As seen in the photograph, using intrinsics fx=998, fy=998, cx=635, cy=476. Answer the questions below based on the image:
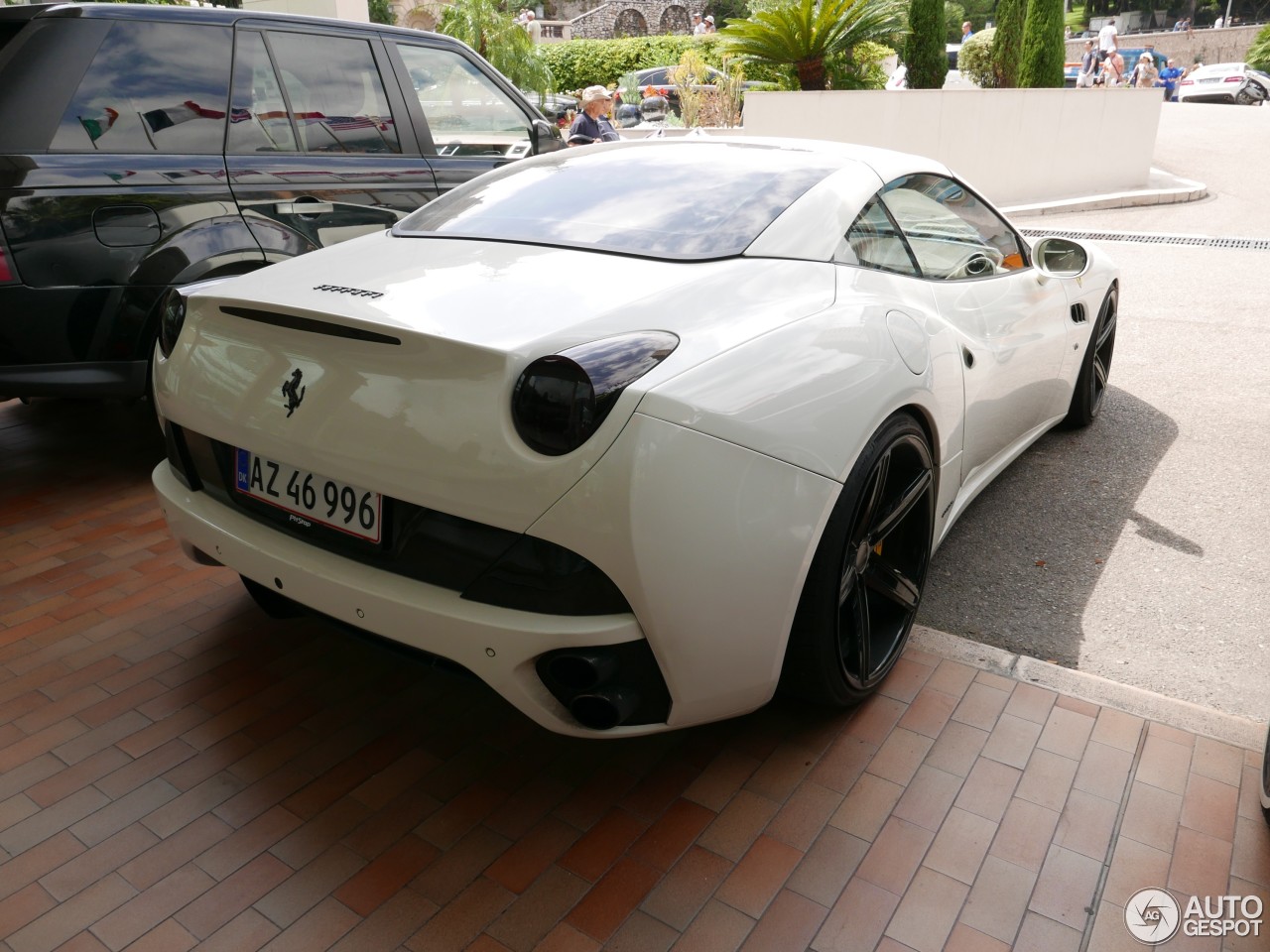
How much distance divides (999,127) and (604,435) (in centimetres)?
1303

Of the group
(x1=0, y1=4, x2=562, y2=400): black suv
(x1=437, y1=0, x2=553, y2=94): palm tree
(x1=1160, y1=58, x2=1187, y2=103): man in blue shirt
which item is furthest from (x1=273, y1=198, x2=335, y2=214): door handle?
(x1=1160, y1=58, x2=1187, y2=103): man in blue shirt

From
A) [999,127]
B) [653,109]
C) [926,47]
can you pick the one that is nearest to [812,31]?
[926,47]

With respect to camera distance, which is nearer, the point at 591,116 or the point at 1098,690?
the point at 1098,690

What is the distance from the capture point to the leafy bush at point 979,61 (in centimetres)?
1478

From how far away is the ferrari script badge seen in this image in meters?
2.17

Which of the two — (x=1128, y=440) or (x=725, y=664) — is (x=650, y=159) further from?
(x=1128, y=440)

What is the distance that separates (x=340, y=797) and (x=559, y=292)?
4.21 ft

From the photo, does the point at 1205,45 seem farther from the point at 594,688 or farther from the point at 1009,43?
the point at 594,688

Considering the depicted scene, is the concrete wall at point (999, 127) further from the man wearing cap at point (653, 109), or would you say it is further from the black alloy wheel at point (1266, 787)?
the black alloy wheel at point (1266, 787)

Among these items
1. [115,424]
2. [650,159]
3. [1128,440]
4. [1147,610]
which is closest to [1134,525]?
[1147,610]

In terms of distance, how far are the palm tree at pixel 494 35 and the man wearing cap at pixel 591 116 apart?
700 cm

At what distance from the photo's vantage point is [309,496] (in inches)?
87.9

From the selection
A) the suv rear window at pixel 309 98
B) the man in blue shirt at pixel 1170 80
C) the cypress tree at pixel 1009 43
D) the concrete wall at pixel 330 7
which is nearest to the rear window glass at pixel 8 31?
the suv rear window at pixel 309 98

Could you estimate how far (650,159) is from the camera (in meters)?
3.15
